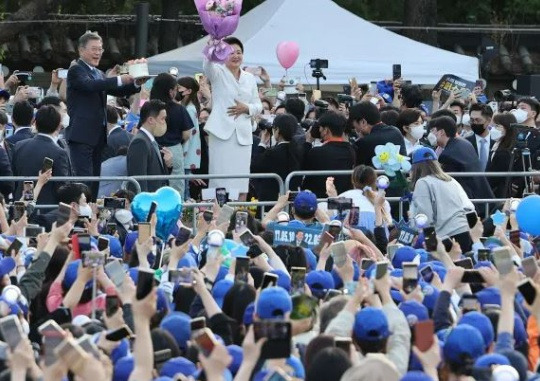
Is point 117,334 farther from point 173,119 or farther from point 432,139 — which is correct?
point 432,139

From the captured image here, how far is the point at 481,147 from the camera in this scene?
1645 centimetres

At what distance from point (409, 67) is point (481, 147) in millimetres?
7437

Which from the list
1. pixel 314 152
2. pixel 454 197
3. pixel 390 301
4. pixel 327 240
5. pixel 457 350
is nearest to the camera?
pixel 457 350

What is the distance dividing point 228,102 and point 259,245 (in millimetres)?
5128

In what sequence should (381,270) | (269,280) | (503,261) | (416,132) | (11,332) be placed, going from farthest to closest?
(416,132), (269,280), (381,270), (503,261), (11,332)

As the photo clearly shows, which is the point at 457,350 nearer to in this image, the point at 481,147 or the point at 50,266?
the point at 50,266

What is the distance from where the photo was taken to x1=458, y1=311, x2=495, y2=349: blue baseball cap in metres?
7.55

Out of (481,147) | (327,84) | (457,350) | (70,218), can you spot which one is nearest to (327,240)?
(70,218)

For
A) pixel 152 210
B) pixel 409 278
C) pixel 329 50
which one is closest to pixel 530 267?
pixel 409 278

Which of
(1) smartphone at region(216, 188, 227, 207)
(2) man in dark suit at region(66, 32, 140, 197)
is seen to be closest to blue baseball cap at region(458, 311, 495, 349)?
(1) smartphone at region(216, 188, 227, 207)

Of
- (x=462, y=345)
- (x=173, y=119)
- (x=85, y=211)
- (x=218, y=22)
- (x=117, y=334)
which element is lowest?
(x=85, y=211)

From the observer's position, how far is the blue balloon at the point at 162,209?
438 inches

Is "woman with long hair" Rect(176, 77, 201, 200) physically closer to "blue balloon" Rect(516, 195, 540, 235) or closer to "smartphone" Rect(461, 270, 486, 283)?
"blue balloon" Rect(516, 195, 540, 235)

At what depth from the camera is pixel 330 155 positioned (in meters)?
14.7
